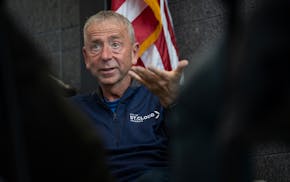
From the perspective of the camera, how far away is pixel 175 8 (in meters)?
5.82

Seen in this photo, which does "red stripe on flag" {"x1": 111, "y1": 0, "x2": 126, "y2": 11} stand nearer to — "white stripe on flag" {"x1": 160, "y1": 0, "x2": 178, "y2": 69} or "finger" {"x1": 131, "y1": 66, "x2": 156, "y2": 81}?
"white stripe on flag" {"x1": 160, "y1": 0, "x2": 178, "y2": 69}

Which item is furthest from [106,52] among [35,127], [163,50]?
[35,127]

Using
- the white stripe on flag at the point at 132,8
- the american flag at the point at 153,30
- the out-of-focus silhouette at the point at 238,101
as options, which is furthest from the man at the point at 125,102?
the out-of-focus silhouette at the point at 238,101

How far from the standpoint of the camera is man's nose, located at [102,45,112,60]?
13.0ft

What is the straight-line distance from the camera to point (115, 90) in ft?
12.6

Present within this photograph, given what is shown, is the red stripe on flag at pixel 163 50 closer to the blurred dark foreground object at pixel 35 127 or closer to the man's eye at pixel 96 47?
the man's eye at pixel 96 47

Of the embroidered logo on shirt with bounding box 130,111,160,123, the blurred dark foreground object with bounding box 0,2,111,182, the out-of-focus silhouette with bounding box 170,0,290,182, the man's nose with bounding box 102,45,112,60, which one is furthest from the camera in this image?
the man's nose with bounding box 102,45,112,60

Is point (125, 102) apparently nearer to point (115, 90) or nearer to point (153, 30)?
point (115, 90)

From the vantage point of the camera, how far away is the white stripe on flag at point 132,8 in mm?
5496

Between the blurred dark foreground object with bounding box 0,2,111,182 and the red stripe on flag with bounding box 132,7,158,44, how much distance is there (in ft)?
13.8

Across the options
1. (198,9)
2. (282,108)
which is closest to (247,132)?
(282,108)

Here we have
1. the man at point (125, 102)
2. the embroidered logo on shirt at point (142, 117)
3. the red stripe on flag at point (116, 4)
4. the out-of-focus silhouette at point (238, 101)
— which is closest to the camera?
the out-of-focus silhouette at point (238, 101)

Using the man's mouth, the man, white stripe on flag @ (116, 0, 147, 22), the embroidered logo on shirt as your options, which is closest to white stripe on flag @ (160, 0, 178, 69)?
white stripe on flag @ (116, 0, 147, 22)

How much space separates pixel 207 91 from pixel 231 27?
91 mm
